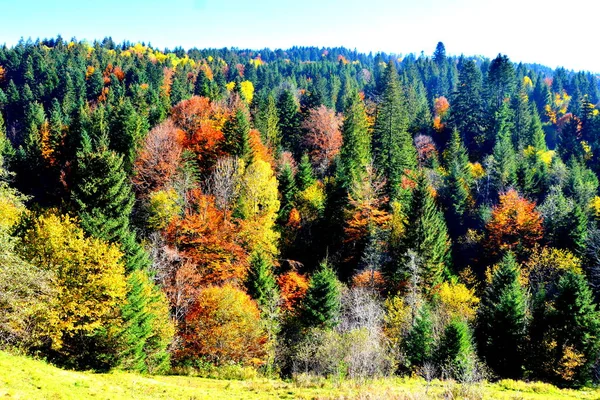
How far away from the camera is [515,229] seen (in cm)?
5172

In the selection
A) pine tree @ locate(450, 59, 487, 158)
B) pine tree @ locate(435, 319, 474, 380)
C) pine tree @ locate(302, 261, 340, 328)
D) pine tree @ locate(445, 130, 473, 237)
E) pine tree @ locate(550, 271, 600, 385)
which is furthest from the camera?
pine tree @ locate(450, 59, 487, 158)

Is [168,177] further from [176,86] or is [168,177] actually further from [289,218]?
[176,86]

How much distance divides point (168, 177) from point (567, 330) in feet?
132

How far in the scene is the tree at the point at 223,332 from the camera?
32.2 m

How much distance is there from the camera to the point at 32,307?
2105 cm

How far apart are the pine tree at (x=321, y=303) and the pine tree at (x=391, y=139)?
23556 millimetres

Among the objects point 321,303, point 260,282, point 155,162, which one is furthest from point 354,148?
point 321,303

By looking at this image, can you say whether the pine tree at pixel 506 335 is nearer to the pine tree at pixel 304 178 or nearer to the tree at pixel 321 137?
the pine tree at pixel 304 178

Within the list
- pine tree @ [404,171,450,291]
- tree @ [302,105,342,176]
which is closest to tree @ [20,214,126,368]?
pine tree @ [404,171,450,291]

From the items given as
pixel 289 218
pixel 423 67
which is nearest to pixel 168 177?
pixel 289 218

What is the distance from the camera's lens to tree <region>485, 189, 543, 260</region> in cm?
5119

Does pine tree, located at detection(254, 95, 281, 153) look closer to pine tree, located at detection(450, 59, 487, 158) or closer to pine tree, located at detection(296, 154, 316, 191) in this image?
pine tree, located at detection(296, 154, 316, 191)

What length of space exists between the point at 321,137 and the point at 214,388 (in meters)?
47.9

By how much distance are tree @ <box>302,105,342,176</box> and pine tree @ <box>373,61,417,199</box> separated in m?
→ 6.67
